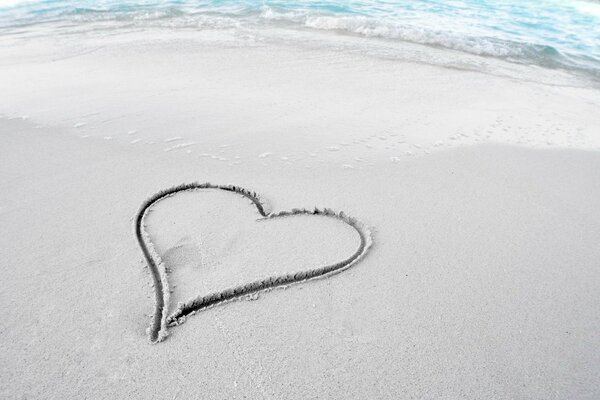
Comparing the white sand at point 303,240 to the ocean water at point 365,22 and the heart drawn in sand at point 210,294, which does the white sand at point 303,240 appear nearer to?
the heart drawn in sand at point 210,294

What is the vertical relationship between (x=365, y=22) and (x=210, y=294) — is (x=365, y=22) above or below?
above

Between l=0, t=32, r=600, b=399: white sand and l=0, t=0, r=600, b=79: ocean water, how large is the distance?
288cm

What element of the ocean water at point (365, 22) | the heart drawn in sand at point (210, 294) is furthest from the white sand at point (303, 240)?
the ocean water at point (365, 22)

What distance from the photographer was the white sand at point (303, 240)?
168cm

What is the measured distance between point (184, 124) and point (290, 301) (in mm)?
2310

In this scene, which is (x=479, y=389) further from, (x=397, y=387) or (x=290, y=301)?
(x=290, y=301)

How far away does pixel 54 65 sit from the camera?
509 centimetres

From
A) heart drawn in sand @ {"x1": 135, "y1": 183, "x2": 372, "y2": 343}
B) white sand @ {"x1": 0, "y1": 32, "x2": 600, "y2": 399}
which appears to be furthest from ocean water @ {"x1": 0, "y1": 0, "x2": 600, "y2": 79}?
heart drawn in sand @ {"x1": 135, "y1": 183, "x2": 372, "y2": 343}

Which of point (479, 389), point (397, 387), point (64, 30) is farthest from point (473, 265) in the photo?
point (64, 30)

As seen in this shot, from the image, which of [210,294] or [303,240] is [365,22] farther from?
[210,294]

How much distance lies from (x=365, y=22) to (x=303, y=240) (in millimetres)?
6773

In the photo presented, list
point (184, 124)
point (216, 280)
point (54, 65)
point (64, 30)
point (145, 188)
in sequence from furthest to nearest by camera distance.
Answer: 1. point (64, 30)
2. point (54, 65)
3. point (184, 124)
4. point (145, 188)
5. point (216, 280)

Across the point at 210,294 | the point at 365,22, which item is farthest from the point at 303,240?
the point at 365,22

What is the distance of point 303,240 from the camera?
2.42 m
